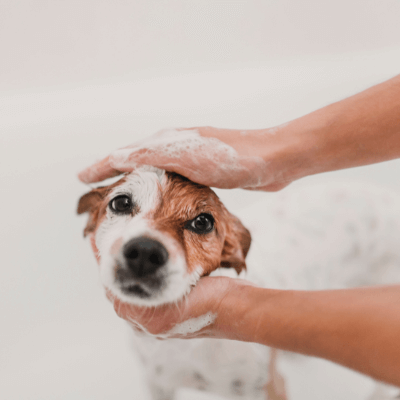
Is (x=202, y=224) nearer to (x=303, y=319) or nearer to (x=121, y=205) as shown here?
(x=121, y=205)

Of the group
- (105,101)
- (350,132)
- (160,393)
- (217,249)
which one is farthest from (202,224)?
(105,101)

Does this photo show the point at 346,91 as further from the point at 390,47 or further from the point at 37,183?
the point at 37,183

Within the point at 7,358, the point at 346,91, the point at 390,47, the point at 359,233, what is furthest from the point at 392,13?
the point at 7,358

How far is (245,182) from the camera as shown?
1211 millimetres

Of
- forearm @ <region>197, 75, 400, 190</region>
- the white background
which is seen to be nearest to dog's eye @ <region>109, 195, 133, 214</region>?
forearm @ <region>197, 75, 400, 190</region>

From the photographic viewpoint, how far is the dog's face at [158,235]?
3.22 ft

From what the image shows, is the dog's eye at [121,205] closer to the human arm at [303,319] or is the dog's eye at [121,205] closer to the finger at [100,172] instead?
the finger at [100,172]

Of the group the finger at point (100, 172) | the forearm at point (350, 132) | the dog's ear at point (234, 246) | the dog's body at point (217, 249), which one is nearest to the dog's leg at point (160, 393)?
the dog's body at point (217, 249)

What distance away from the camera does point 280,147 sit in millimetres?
1221

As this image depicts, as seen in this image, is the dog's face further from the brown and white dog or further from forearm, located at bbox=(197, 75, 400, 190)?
forearm, located at bbox=(197, 75, 400, 190)

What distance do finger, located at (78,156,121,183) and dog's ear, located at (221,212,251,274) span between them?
0.43 meters

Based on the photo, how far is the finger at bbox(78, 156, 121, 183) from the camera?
4.14 feet

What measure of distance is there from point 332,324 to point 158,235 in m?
0.47

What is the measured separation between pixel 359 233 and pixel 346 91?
1591 millimetres
